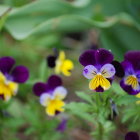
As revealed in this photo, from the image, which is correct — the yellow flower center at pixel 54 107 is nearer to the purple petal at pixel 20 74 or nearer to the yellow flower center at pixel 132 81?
the purple petal at pixel 20 74

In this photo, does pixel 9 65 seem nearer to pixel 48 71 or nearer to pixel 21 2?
pixel 48 71

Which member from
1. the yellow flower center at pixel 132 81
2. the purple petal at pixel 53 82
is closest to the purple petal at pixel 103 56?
the yellow flower center at pixel 132 81

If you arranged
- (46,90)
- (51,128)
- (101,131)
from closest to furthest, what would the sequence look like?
1. (101,131)
2. (46,90)
3. (51,128)

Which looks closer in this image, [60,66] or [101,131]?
[101,131]

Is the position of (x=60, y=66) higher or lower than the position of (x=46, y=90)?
higher

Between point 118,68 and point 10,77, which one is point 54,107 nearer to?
point 10,77

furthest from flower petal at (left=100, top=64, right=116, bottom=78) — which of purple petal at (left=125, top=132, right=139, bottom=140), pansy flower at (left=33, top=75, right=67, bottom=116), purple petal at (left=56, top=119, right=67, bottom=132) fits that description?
purple petal at (left=56, top=119, right=67, bottom=132)

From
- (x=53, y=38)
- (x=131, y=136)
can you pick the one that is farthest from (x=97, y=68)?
(x=53, y=38)

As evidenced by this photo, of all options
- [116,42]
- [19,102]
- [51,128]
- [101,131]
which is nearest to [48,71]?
[51,128]

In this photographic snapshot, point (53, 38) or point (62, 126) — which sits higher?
point (53, 38)
